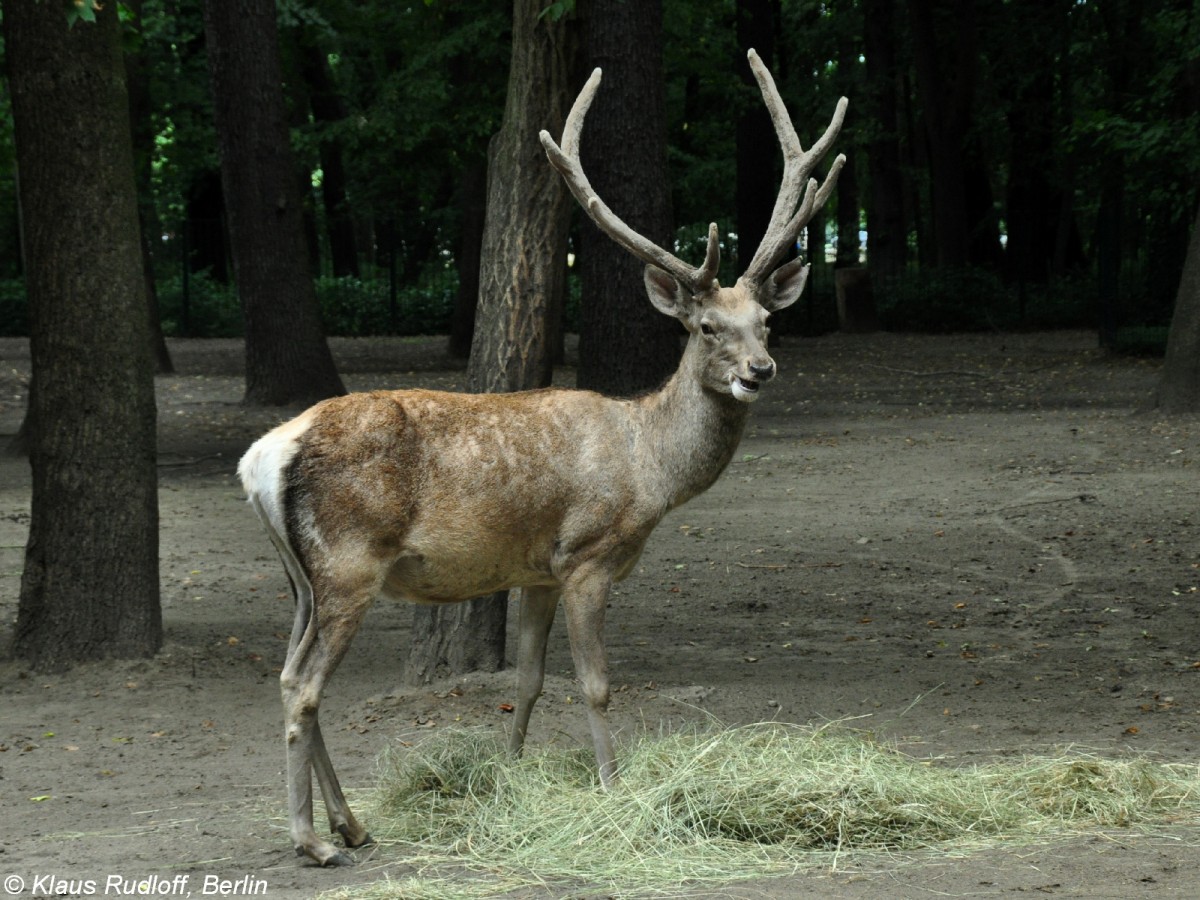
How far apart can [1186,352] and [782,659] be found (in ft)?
30.8

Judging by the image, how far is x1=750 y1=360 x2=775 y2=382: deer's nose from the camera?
5500 mm

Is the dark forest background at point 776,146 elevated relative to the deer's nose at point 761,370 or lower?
elevated

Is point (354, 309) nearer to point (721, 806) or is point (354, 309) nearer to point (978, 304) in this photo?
point (978, 304)

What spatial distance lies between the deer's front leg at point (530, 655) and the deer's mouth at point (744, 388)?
1.09 meters

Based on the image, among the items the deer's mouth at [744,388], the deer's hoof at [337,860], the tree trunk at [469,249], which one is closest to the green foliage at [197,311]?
the tree trunk at [469,249]

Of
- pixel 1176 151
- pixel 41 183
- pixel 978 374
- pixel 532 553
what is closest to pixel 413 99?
pixel 978 374

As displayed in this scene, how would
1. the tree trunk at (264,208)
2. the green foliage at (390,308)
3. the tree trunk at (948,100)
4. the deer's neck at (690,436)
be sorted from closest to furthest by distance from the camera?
1. the deer's neck at (690,436)
2. the tree trunk at (264,208)
3. the tree trunk at (948,100)
4. the green foliage at (390,308)

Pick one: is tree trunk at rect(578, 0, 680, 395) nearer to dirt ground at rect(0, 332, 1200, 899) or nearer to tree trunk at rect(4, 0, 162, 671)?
dirt ground at rect(0, 332, 1200, 899)

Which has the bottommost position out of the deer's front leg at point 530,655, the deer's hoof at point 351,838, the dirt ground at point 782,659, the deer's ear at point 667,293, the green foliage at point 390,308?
the dirt ground at point 782,659

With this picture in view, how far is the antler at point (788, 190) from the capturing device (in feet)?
19.3

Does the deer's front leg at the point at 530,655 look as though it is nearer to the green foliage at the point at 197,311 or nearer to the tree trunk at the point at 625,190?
the tree trunk at the point at 625,190

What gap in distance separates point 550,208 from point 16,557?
210 inches

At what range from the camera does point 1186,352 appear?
15.7 m

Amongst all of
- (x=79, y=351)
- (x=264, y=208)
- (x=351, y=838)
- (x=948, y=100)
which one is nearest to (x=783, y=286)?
(x=351, y=838)
